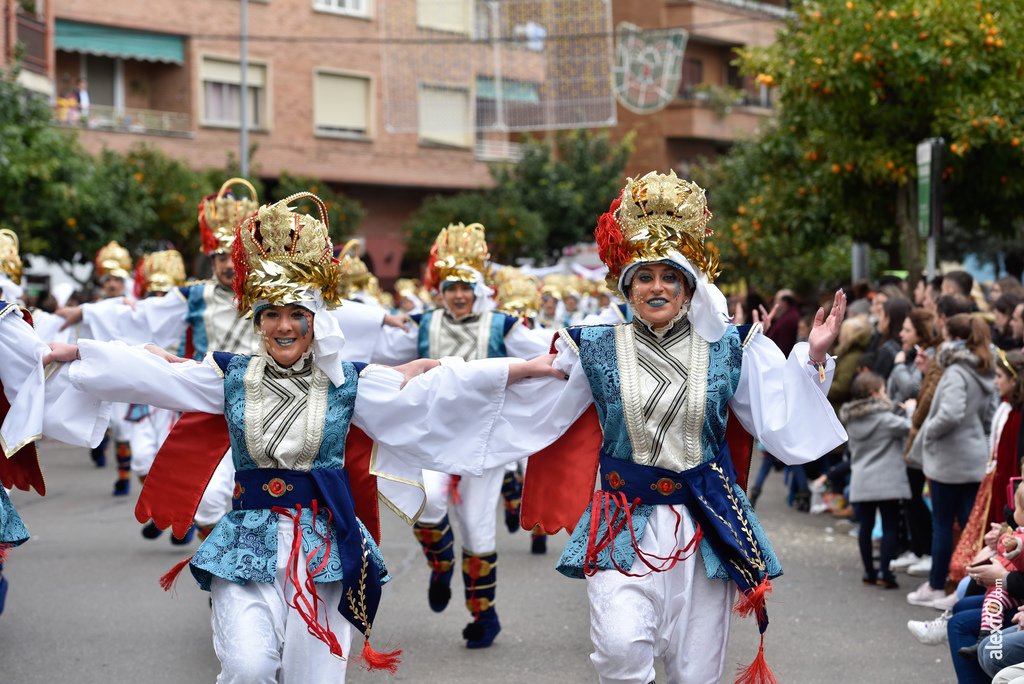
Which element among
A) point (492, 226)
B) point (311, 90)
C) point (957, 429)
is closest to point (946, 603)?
point (957, 429)

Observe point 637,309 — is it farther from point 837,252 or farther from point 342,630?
point 837,252

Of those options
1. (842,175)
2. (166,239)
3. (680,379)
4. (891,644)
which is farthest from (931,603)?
(166,239)

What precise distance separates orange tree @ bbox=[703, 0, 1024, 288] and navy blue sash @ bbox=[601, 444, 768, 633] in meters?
7.56

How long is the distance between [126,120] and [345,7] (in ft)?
23.2

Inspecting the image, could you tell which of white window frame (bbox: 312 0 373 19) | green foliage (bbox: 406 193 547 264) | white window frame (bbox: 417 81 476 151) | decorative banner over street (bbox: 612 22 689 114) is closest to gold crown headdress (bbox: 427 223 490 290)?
decorative banner over street (bbox: 612 22 689 114)

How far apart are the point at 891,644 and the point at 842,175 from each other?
6.87 metres

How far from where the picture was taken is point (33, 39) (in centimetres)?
2375

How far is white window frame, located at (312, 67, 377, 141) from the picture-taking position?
31953mm

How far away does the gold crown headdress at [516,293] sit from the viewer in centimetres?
1155

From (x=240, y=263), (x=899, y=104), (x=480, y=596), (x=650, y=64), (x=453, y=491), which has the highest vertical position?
(x=650, y=64)

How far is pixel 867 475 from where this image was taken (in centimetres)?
765

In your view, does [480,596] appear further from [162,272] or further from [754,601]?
[162,272]

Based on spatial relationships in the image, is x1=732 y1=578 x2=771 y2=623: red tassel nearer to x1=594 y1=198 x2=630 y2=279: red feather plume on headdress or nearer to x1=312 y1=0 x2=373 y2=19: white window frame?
x1=594 y1=198 x2=630 y2=279: red feather plume on headdress

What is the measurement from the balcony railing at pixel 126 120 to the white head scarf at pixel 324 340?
23.6m
